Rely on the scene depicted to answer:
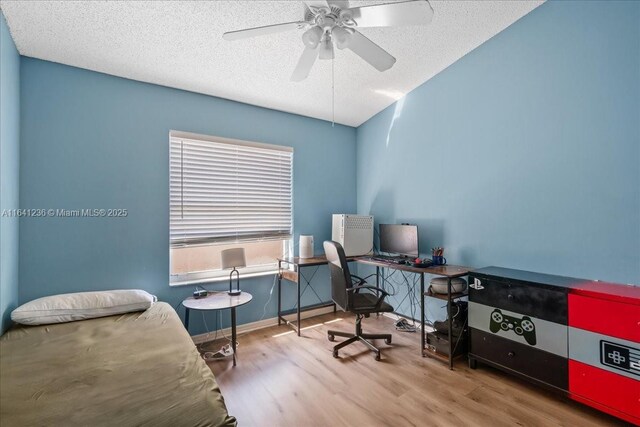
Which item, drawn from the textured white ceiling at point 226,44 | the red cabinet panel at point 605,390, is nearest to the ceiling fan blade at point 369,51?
the textured white ceiling at point 226,44

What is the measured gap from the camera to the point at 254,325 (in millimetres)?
3244

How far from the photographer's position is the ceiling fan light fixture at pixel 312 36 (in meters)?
A: 1.64

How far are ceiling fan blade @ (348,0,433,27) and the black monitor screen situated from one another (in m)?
2.05

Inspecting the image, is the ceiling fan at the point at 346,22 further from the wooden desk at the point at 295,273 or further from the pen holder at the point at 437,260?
the wooden desk at the point at 295,273

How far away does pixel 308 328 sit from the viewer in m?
3.28

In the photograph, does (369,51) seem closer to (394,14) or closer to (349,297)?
(394,14)

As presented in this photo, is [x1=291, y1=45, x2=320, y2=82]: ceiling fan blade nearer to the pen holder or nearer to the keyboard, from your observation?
the keyboard

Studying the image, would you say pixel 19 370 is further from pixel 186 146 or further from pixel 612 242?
pixel 612 242

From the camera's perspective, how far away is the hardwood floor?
5.91ft

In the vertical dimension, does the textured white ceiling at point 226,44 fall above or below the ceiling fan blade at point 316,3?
above

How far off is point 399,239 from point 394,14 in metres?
2.31

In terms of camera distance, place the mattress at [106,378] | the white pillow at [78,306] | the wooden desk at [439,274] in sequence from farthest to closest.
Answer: the wooden desk at [439,274] < the white pillow at [78,306] < the mattress at [106,378]

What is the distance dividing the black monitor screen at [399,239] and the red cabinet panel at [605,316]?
1403 mm

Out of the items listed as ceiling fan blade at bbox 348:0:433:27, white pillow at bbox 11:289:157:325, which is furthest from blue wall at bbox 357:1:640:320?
white pillow at bbox 11:289:157:325
